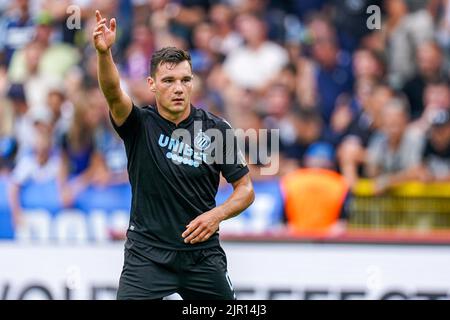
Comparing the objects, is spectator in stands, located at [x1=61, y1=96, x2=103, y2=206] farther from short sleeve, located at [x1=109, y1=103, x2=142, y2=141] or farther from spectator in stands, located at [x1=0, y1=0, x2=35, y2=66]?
short sleeve, located at [x1=109, y1=103, x2=142, y2=141]

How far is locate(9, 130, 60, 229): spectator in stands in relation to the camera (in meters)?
13.3

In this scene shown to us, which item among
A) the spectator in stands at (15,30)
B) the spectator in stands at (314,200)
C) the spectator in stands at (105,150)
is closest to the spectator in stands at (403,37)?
the spectator in stands at (314,200)

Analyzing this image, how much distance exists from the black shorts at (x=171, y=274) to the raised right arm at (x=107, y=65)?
3.46 ft

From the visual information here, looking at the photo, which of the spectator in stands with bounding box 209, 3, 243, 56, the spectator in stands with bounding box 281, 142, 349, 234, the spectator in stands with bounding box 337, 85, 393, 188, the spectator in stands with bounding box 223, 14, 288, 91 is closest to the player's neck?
the spectator in stands with bounding box 281, 142, 349, 234

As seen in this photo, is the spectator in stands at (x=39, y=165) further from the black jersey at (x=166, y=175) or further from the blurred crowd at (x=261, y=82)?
the black jersey at (x=166, y=175)

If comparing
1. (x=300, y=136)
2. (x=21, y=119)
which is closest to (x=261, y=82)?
(x=300, y=136)

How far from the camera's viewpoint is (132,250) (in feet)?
25.3

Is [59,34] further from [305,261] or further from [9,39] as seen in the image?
[305,261]

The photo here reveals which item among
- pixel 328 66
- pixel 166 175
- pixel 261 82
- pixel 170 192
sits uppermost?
pixel 328 66

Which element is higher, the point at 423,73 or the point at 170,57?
the point at 423,73

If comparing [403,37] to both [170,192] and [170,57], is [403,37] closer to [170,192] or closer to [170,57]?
[170,57]

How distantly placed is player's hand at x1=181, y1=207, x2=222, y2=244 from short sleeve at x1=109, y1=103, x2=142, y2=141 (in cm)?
80

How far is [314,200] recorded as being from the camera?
11984 mm

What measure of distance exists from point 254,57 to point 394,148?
9.57ft
